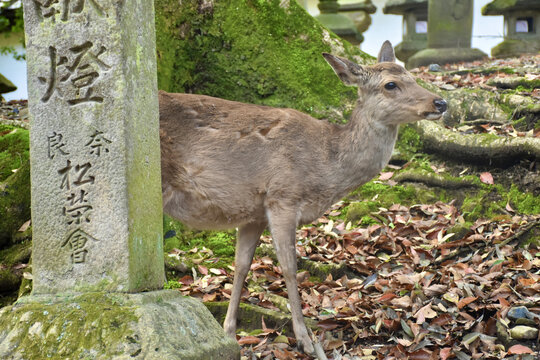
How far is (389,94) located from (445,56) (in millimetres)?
14635

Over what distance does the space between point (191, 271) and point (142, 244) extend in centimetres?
248

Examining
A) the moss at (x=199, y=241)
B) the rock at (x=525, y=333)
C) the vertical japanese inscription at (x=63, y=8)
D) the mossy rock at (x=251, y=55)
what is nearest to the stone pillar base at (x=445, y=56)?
the mossy rock at (x=251, y=55)

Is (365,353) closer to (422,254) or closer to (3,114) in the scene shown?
(422,254)

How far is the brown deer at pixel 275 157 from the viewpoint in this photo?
508cm

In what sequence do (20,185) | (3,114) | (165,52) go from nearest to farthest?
(20,185), (165,52), (3,114)

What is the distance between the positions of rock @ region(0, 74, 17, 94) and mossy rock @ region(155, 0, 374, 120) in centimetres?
928

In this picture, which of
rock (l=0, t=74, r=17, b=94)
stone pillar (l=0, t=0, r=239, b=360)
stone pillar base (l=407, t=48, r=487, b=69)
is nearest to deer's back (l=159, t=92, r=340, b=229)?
stone pillar (l=0, t=0, r=239, b=360)

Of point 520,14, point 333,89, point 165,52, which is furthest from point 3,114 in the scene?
point 520,14

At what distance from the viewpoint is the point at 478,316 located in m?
5.00

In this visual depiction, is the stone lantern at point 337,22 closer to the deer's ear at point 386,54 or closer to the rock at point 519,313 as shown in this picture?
the deer's ear at point 386,54

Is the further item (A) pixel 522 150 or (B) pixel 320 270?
(A) pixel 522 150

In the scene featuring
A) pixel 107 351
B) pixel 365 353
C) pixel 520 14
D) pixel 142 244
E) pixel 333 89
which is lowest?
pixel 365 353

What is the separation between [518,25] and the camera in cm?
2061

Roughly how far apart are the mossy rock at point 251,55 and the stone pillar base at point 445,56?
12052 millimetres
